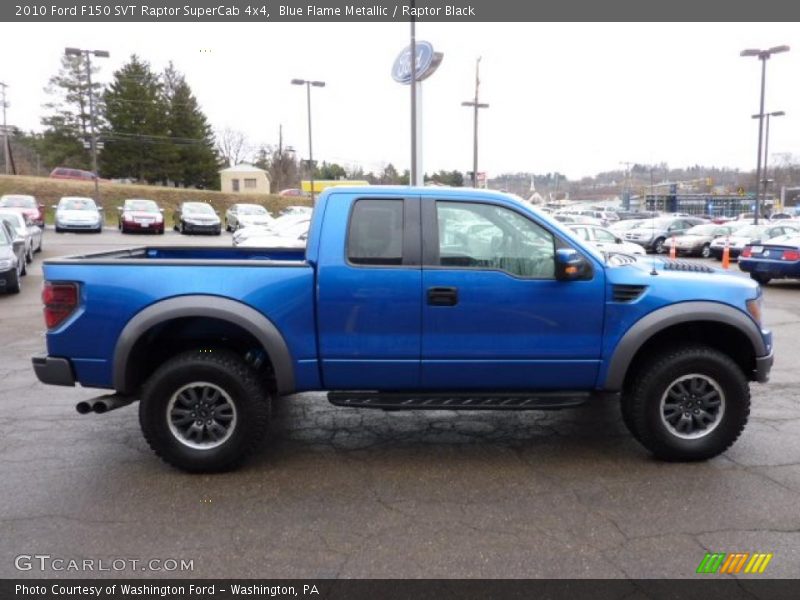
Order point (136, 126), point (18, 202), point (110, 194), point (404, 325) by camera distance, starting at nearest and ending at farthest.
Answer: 1. point (404, 325)
2. point (18, 202)
3. point (110, 194)
4. point (136, 126)

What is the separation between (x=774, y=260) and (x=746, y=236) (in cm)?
880

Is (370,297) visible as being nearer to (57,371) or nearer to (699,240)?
(57,371)

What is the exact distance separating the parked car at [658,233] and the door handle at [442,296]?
76.6ft

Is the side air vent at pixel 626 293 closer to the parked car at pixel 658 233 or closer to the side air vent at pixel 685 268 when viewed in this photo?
the side air vent at pixel 685 268

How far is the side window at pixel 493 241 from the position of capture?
4484 mm

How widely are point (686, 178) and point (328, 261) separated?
90.2m

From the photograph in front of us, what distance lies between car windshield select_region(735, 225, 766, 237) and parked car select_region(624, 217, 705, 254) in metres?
2.88

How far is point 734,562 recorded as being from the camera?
3.38 m

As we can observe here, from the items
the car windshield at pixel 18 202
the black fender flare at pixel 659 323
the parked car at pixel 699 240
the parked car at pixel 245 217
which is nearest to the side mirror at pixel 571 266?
the black fender flare at pixel 659 323

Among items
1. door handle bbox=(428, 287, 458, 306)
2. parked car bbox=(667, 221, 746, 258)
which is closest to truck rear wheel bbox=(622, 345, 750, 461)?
door handle bbox=(428, 287, 458, 306)

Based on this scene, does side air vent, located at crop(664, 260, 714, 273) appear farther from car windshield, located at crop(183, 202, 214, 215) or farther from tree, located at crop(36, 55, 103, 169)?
tree, located at crop(36, 55, 103, 169)

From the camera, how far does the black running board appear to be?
14.7 feet

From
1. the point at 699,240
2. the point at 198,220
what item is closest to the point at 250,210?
the point at 198,220
